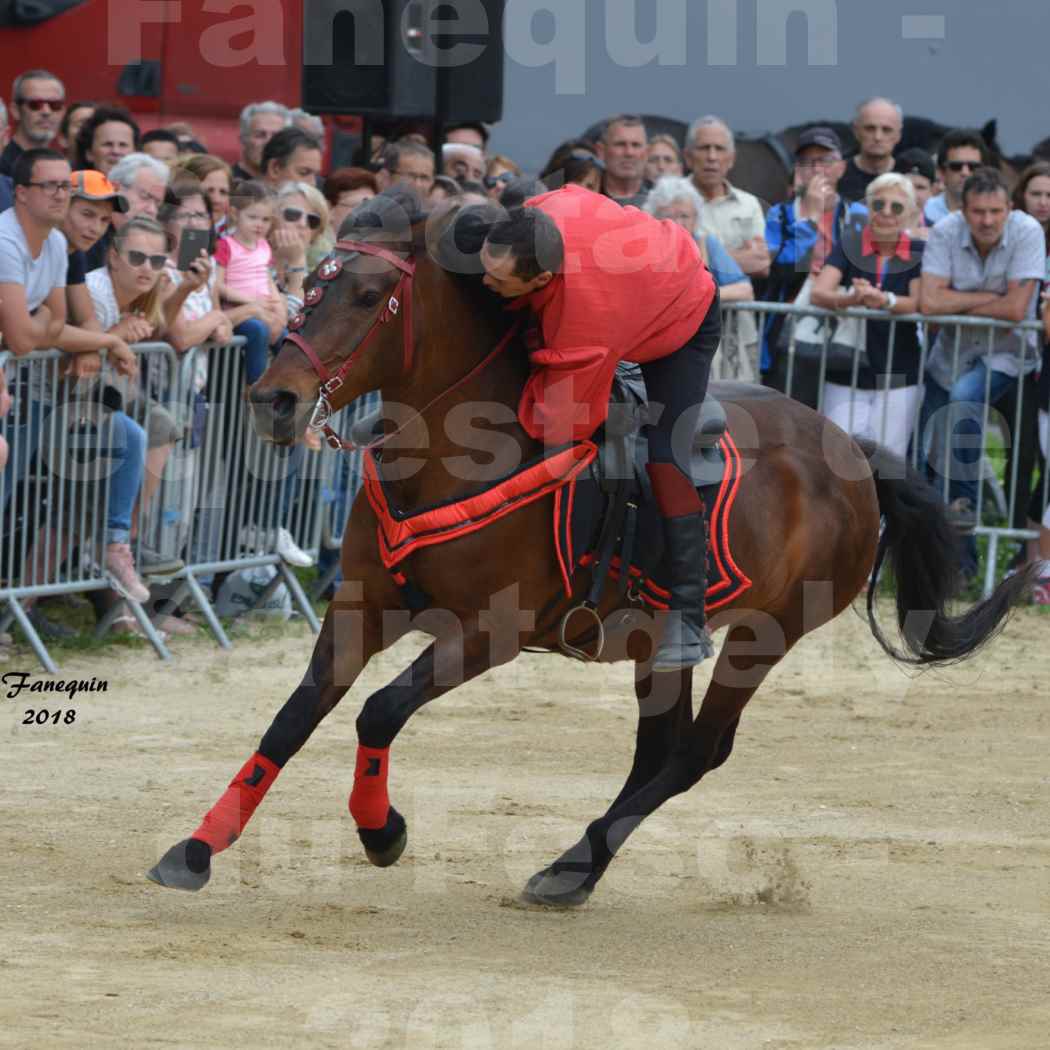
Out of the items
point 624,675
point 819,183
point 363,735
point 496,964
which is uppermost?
point 819,183

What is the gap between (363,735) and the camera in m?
5.69

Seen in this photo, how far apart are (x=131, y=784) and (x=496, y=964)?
2.39 metres

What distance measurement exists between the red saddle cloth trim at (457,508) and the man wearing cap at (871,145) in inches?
276

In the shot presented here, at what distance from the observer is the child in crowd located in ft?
32.7

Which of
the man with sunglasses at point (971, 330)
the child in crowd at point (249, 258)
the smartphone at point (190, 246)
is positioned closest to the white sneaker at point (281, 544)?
the child in crowd at point (249, 258)

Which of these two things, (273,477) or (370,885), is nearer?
(370,885)

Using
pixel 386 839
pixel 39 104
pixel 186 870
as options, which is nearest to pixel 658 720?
pixel 386 839

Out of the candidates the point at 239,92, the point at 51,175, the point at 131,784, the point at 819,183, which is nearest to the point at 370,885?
the point at 131,784

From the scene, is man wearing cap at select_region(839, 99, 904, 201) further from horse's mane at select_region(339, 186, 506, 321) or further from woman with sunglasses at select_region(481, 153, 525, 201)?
horse's mane at select_region(339, 186, 506, 321)

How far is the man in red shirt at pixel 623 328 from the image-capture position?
5.54 meters

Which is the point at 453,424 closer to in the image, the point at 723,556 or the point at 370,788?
the point at 370,788

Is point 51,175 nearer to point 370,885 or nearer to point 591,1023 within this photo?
point 370,885

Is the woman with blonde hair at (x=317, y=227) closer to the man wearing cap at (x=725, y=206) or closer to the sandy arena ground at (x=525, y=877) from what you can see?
the sandy arena ground at (x=525, y=877)

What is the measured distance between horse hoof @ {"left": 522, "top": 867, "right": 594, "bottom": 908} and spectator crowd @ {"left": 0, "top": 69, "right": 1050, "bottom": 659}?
11.1 feet
